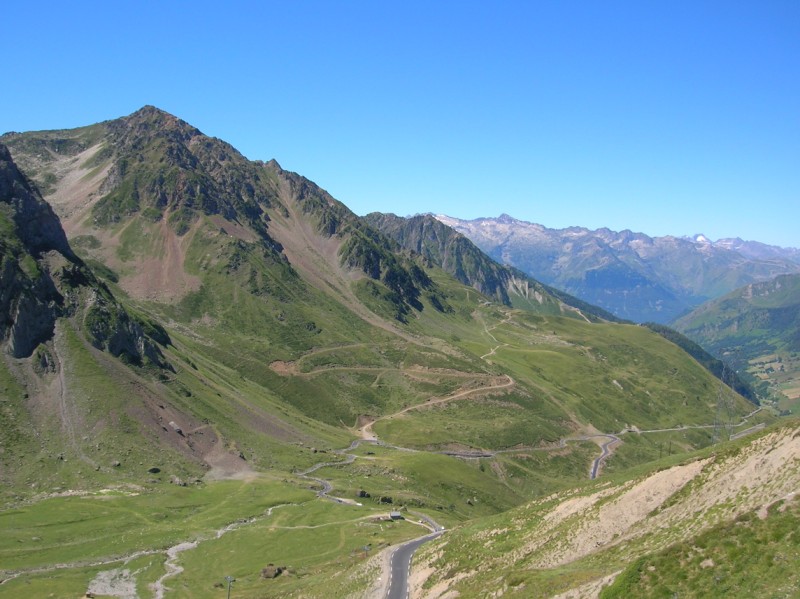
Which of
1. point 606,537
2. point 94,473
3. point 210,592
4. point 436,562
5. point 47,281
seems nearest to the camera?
point 606,537

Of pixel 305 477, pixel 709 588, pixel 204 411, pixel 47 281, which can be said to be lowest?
pixel 305 477

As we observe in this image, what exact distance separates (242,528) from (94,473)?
4639 centimetres

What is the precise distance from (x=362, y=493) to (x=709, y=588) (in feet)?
408

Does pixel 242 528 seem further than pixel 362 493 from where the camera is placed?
No

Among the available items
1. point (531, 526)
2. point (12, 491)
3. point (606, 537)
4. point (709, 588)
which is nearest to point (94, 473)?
point (12, 491)

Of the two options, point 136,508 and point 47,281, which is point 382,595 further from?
point 47,281

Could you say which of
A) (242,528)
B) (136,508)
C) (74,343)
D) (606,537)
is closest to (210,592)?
(242,528)

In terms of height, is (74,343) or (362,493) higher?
(74,343)

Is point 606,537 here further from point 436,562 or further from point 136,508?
point 136,508

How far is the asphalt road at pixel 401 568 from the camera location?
76.1m

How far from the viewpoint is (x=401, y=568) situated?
85.4 meters

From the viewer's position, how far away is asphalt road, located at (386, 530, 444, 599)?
76.1 m

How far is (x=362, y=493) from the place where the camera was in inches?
6334

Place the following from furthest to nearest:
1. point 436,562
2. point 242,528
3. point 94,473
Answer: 1. point 94,473
2. point 242,528
3. point 436,562
